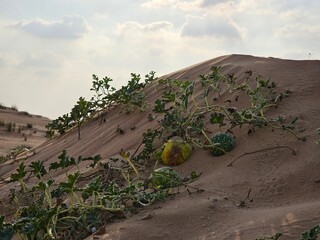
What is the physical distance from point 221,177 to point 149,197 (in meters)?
0.62

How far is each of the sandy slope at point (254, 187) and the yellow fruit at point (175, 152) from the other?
0.20 ft

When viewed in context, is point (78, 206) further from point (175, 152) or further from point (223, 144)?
point (223, 144)

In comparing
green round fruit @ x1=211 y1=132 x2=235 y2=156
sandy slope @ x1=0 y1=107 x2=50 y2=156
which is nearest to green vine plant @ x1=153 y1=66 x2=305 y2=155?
green round fruit @ x1=211 y1=132 x2=235 y2=156

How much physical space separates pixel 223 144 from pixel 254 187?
0.75 m

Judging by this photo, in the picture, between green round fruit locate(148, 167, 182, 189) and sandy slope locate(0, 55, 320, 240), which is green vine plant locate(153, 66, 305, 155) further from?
green round fruit locate(148, 167, 182, 189)

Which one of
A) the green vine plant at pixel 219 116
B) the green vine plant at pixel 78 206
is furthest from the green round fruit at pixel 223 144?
the green vine plant at pixel 78 206

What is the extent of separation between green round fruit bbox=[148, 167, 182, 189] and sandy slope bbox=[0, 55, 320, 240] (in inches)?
4.6

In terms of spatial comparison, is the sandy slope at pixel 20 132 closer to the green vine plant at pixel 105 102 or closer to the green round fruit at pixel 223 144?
the green vine plant at pixel 105 102

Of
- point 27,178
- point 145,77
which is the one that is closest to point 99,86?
point 145,77

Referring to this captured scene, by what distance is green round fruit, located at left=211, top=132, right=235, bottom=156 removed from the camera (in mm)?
4688

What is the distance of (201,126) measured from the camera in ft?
15.6

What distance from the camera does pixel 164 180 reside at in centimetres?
417

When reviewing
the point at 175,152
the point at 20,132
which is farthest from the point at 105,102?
the point at 20,132

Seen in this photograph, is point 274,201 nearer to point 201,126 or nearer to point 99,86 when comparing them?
point 201,126
